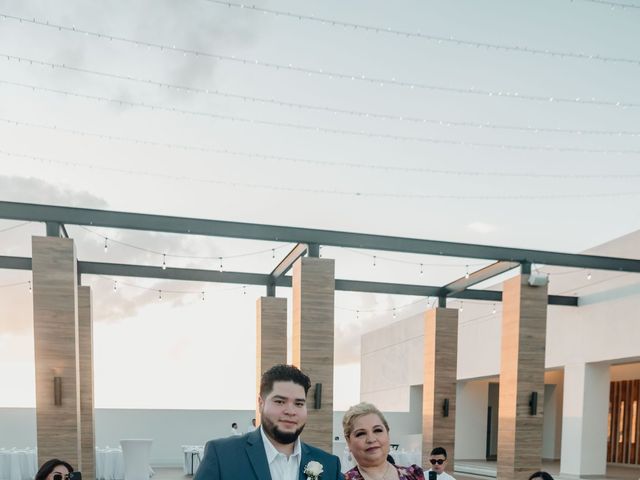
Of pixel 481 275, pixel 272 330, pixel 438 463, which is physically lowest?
pixel 438 463

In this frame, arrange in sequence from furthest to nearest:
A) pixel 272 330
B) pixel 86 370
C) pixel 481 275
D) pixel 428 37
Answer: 1. pixel 272 330
2. pixel 481 275
3. pixel 86 370
4. pixel 428 37

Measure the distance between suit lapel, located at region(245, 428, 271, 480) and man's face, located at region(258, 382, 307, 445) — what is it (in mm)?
42

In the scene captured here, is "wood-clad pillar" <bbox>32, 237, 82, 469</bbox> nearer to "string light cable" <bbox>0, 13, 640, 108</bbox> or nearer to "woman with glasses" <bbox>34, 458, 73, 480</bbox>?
"string light cable" <bbox>0, 13, 640, 108</bbox>

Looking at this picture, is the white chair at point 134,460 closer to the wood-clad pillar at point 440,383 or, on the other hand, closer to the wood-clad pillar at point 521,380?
the wood-clad pillar at point 440,383

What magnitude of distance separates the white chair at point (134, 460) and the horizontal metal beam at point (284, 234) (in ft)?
16.8

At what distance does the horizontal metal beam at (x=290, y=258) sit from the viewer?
1351 cm

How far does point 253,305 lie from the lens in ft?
64.1

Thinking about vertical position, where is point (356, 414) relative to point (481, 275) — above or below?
below

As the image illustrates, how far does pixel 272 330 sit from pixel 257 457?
15064mm

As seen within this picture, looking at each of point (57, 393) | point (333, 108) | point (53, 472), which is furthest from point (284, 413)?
point (57, 393)

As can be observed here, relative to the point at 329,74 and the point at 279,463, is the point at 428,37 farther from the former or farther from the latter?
the point at 279,463

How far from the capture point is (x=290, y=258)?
14.5 m

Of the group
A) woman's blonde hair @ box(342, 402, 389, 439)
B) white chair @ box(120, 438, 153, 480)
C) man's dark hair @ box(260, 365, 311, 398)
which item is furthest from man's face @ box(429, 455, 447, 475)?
white chair @ box(120, 438, 153, 480)

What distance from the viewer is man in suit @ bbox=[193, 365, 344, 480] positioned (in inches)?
79.2
